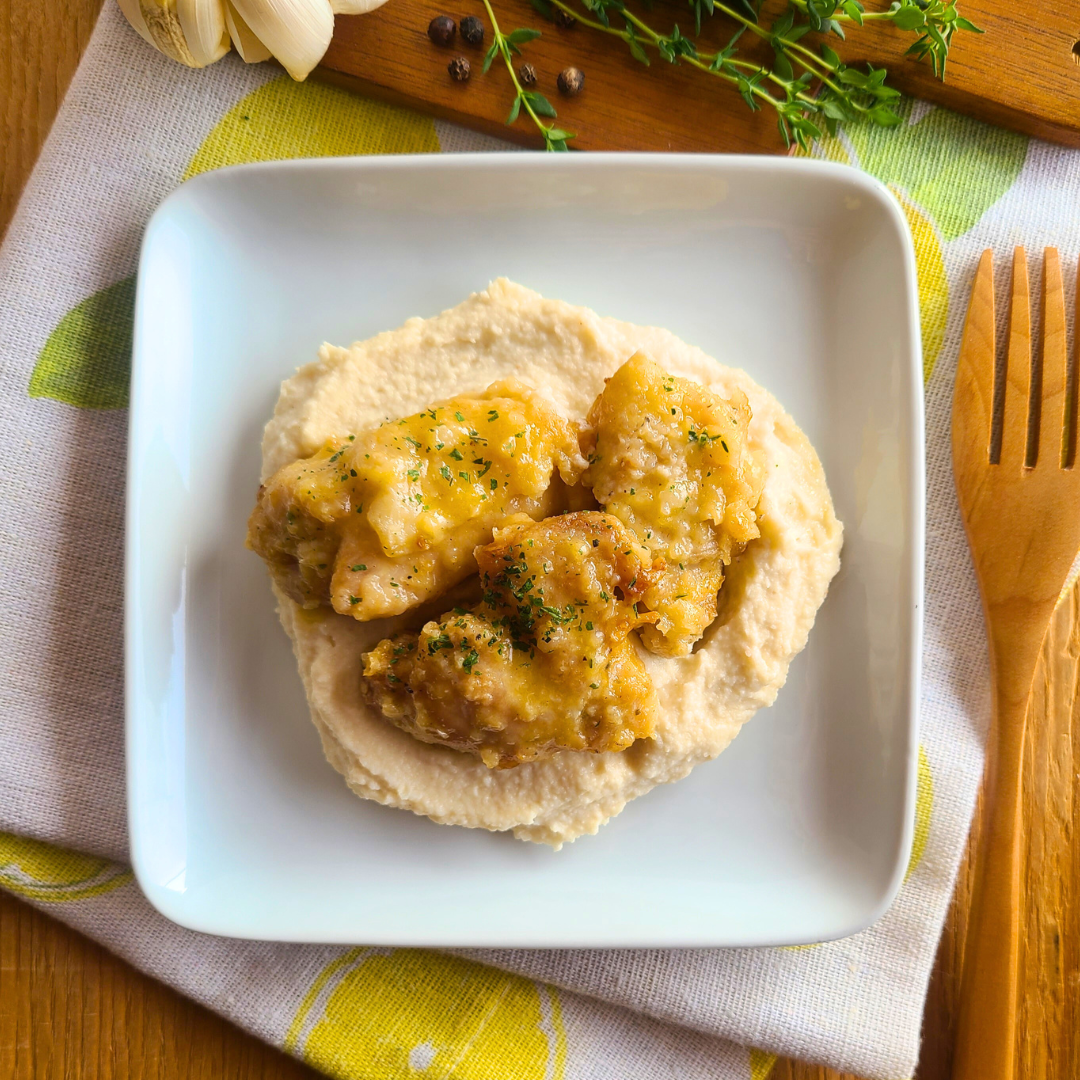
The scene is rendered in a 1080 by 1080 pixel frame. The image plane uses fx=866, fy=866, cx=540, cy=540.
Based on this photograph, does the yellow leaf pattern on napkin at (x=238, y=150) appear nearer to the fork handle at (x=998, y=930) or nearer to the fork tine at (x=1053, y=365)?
the fork tine at (x=1053, y=365)

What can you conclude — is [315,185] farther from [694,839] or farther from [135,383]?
[694,839]

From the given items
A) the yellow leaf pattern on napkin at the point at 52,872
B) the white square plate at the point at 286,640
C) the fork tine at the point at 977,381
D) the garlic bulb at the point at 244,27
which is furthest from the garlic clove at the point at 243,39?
the yellow leaf pattern on napkin at the point at 52,872

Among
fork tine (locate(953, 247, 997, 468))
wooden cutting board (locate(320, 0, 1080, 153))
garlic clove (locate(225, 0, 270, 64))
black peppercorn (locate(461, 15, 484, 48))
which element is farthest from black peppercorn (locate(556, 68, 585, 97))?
fork tine (locate(953, 247, 997, 468))

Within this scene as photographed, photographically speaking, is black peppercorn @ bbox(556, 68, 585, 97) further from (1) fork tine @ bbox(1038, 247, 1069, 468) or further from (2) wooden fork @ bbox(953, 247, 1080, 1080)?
(1) fork tine @ bbox(1038, 247, 1069, 468)

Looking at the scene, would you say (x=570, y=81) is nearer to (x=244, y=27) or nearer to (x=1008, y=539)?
(x=244, y=27)

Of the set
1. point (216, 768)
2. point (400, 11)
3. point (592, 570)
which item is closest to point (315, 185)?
point (400, 11)
